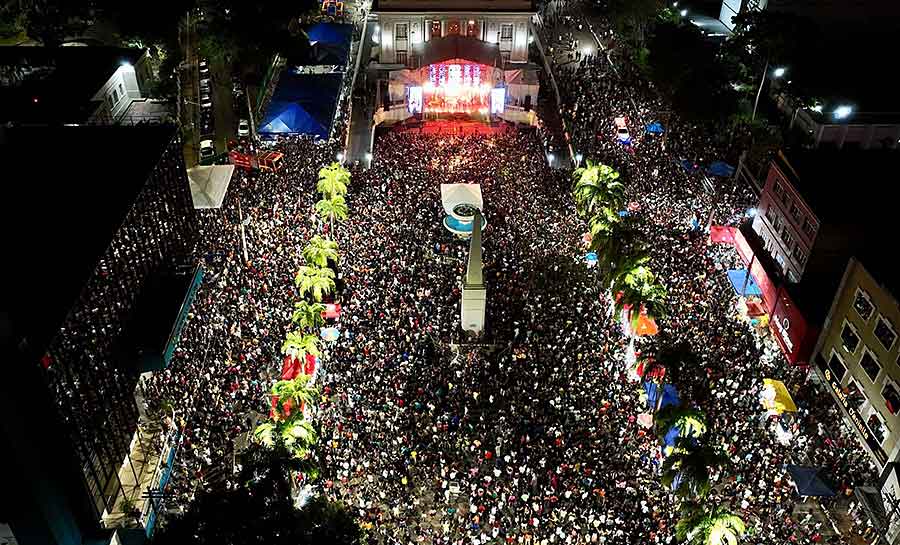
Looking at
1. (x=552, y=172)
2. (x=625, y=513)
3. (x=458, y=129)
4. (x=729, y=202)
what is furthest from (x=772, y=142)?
(x=625, y=513)

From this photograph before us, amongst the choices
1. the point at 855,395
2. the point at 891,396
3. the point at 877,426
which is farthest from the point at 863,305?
the point at 877,426

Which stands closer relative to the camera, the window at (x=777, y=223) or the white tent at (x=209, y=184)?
the window at (x=777, y=223)

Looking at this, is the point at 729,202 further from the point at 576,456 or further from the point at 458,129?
the point at 576,456

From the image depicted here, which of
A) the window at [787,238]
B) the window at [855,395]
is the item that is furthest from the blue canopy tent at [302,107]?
the window at [855,395]

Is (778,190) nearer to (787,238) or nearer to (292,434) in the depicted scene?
(787,238)

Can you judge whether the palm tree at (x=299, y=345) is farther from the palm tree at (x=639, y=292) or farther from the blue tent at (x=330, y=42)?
the blue tent at (x=330, y=42)

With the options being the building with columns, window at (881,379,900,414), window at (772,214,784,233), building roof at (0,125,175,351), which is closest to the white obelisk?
building roof at (0,125,175,351)
